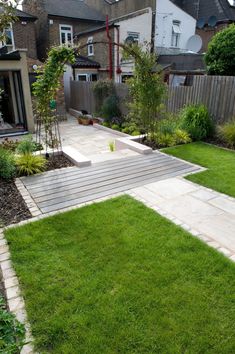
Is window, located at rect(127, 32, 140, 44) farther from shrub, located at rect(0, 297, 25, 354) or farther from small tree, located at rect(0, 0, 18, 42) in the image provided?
shrub, located at rect(0, 297, 25, 354)

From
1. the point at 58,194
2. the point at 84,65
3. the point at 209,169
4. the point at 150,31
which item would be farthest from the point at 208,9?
the point at 58,194

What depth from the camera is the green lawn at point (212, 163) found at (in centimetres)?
477

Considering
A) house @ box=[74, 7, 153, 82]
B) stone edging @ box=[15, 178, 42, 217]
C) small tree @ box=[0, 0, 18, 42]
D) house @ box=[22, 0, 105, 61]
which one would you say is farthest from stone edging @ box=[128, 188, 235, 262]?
house @ box=[22, 0, 105, 61]

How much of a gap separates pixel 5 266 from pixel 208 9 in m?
24.5

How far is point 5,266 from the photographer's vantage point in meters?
2.85

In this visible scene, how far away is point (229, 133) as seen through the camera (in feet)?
22.6

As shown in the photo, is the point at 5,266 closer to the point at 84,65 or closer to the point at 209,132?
the point at 209,132

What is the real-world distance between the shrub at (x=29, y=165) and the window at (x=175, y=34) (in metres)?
18.1

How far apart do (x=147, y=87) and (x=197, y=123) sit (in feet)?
5.93

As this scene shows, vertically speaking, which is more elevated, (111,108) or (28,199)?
(111,108)

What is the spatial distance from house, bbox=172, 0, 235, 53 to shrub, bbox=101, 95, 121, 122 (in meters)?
13.6

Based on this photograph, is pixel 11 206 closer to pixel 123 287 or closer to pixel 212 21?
pixel 123 287

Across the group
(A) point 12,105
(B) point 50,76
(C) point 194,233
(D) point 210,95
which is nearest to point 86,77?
(A) point 12,105

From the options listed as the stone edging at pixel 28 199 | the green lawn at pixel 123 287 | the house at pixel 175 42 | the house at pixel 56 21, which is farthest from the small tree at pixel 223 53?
the house at pixel 56 21
